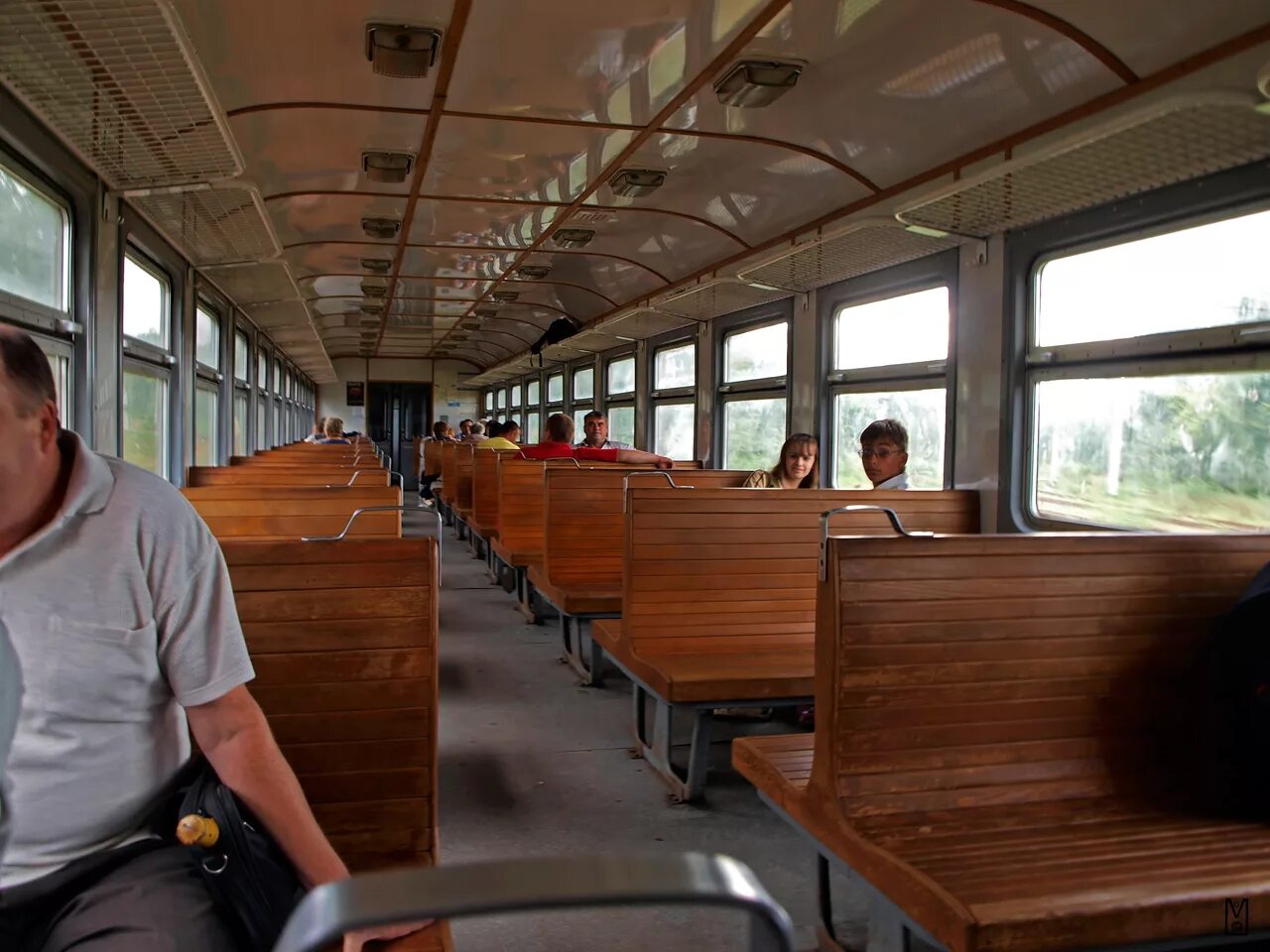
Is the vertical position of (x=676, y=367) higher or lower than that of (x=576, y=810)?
higher

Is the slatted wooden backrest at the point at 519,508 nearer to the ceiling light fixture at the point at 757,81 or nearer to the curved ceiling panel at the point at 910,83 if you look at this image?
the curved ceiling panel at the point at 910,83

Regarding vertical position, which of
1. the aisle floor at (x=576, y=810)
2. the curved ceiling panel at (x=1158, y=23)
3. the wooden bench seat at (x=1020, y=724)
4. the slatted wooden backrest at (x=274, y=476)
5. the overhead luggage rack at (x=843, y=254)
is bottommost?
the aisle floor at (x=576, y=810)

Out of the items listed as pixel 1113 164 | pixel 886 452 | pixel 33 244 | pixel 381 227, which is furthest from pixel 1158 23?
pixel 381 227

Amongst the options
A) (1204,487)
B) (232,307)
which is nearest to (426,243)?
(232,307)

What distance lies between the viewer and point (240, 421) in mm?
9758

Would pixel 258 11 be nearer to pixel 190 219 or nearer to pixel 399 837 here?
pixel 190 219

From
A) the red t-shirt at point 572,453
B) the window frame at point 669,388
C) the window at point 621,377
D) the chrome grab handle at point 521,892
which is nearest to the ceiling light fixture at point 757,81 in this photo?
the chrome grab handle at point 521,892

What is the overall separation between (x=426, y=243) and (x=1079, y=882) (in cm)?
682

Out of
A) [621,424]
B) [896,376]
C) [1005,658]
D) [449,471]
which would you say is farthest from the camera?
[449,471]

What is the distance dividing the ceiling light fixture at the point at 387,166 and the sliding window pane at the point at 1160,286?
10.7ft

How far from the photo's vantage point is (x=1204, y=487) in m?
3.60

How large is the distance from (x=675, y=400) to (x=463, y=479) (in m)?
2.65

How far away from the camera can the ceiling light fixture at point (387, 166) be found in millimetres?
5082

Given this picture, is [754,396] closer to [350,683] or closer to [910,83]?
[910,83]
